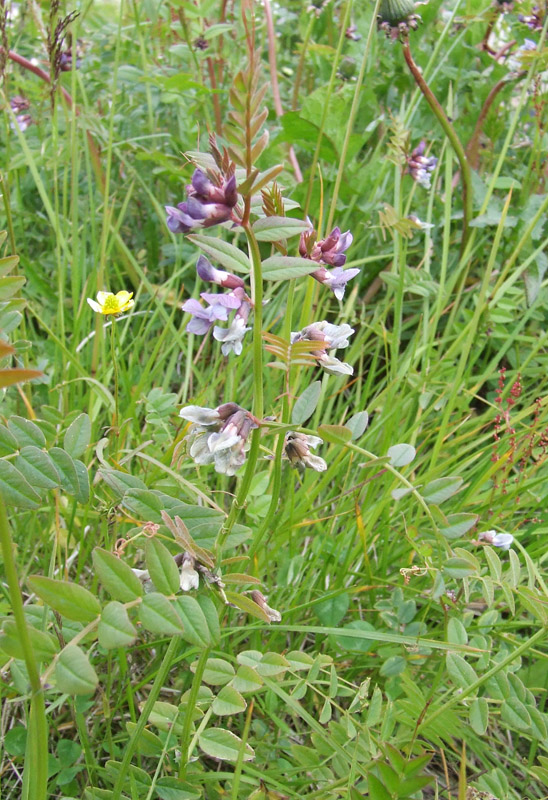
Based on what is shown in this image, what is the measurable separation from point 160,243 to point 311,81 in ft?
3.01

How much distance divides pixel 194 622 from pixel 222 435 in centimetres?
19

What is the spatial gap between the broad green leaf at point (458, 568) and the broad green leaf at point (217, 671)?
0.98 ft

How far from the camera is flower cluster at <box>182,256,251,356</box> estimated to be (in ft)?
2.42

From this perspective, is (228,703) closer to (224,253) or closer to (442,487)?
(442,487)

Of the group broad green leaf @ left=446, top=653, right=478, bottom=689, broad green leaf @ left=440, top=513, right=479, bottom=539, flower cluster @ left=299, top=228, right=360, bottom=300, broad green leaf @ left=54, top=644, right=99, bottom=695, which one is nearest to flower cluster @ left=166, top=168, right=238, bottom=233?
flower cluster @ left=299, top=228, right=360, bottom=300

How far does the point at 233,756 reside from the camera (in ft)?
2.75

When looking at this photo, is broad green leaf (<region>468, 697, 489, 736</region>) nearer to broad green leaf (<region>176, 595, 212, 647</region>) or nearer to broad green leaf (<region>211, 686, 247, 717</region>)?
broad green leaf (<region>211, 686, 247, 717</region>)

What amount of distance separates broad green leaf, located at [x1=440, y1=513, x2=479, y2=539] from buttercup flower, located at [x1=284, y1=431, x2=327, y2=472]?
0.21 meters

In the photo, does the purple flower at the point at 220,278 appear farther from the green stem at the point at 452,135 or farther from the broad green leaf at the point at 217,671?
the green stem at the point at 452,135

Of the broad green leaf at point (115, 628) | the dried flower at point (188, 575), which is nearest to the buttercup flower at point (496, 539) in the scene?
the dried flower at point (188, 575)

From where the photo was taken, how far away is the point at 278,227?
2.30ft

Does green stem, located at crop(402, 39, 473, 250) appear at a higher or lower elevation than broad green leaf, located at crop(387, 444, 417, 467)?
higher

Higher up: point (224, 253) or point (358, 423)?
point (224, 253)

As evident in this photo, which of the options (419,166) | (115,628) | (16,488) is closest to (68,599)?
(115,628)
